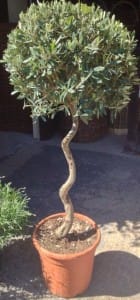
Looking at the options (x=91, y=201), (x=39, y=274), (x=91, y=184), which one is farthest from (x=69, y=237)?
(x=91, y=184)

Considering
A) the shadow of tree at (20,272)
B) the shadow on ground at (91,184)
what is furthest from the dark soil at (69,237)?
the shadow on ground at (91,184)

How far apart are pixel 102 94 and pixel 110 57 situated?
0.70ft

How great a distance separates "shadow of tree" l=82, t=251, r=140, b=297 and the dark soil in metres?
0.37

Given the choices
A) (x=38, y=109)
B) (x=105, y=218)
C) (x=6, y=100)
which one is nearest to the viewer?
(x=38, y=109)

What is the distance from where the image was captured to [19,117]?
5.69 metres

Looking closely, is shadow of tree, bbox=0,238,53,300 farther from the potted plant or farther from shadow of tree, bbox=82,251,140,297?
the potted plant

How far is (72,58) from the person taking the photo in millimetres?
2289

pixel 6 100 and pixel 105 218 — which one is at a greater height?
pixel 6 100

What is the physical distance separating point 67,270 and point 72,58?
Answer: 1.35m

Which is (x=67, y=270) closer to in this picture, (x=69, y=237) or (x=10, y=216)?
(x=69, y=237)

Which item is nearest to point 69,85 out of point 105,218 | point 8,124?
point 105,218

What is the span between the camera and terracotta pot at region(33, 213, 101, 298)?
261 centimetres

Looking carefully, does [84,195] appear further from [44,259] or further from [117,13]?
[117,13]

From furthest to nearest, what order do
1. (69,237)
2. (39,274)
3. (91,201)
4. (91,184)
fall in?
1. (91,184)
2. (91,201)
3. (39,274)
4. (69,237)
